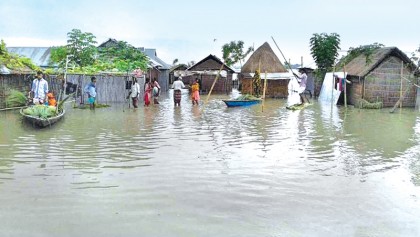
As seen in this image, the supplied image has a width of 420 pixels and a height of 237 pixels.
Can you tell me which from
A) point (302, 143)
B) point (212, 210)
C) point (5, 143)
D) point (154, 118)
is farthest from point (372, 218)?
point (154, 118)

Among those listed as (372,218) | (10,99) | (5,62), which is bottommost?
(372,218)

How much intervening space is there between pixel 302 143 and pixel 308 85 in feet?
78.8

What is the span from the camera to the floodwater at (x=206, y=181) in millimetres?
4562

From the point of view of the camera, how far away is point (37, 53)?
33281 mm

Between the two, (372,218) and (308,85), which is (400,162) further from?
(308,85)

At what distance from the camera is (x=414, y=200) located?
5.50 meters

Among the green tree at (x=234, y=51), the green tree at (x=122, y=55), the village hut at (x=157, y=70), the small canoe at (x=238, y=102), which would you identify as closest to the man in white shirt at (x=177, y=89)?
the small canoe at (x=238, y=102)

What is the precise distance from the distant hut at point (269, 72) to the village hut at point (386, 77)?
736 centimetres

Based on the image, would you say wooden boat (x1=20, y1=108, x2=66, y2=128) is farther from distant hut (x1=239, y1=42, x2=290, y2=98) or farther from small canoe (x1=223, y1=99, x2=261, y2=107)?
distant hut (x1=239, y1=42, x2=290, y2=98)

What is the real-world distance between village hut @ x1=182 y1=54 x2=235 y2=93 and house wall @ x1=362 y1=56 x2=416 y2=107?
463 inches

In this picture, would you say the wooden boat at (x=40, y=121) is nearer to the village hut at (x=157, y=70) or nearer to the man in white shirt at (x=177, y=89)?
the man in white shirt at (x=177, y=89)

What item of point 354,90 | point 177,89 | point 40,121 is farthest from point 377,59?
point 40,121

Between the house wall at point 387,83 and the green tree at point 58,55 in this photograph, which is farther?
the green tree at point 58,55

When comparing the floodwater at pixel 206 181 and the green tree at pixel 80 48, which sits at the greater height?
the green tree at pixel 80 48
